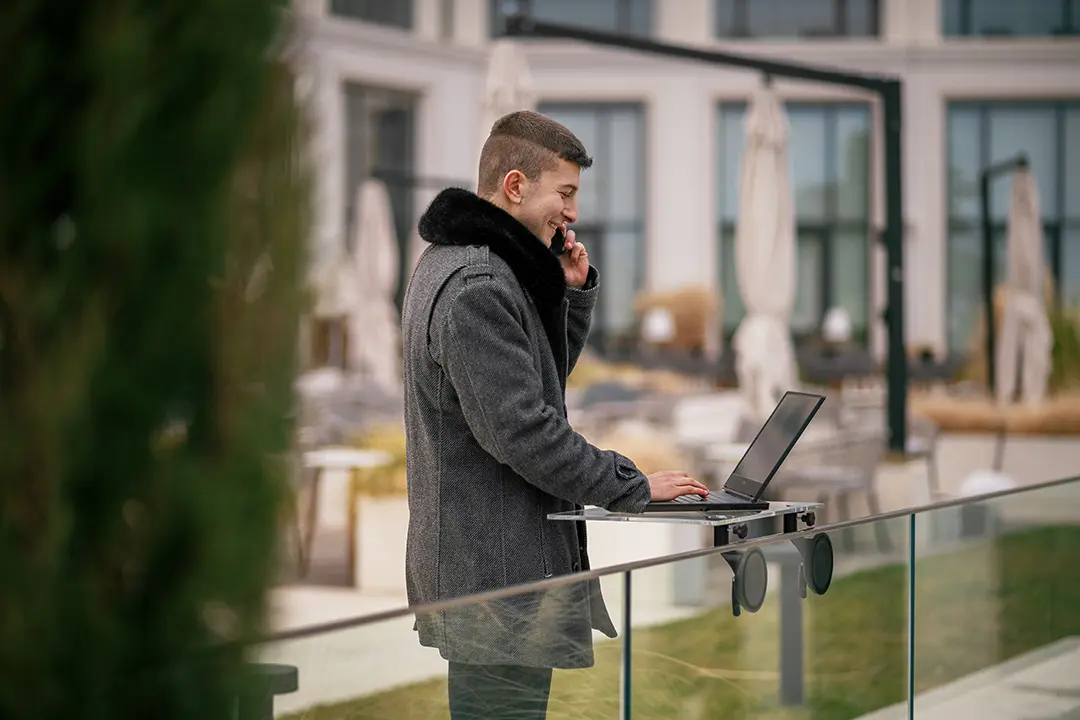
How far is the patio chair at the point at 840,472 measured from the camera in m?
10.1

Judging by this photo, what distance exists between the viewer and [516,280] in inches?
121

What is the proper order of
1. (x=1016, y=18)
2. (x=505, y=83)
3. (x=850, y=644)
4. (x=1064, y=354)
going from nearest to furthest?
(x=850, y=644) < (x=505, y=83) < (x=1064, y=354) < (x=1016, y=18)

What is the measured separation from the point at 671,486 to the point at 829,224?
32.8 meters

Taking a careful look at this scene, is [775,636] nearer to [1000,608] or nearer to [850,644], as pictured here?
[850,644]

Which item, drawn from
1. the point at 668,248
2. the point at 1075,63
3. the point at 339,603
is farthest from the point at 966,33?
the point at 339,603

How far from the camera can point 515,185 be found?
315cm

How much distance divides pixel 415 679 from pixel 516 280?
86 cm

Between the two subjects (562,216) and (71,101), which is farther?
(562,216)

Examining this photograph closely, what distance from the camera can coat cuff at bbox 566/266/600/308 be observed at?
340 cm

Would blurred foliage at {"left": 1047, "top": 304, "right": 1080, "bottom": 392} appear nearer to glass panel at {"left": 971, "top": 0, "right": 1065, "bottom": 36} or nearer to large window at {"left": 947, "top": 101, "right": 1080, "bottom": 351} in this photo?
large window at {"left": 947, "top": 101, "right": 1080, "bottom": 351}

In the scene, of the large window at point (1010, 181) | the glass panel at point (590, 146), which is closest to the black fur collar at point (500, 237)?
the glass panel at point (590, 146)

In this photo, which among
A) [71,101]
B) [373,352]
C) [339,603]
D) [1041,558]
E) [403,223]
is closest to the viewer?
[71,101]

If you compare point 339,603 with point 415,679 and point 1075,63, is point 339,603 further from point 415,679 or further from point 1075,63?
point 1075,63

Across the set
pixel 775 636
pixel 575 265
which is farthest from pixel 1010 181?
pixel 575 265
